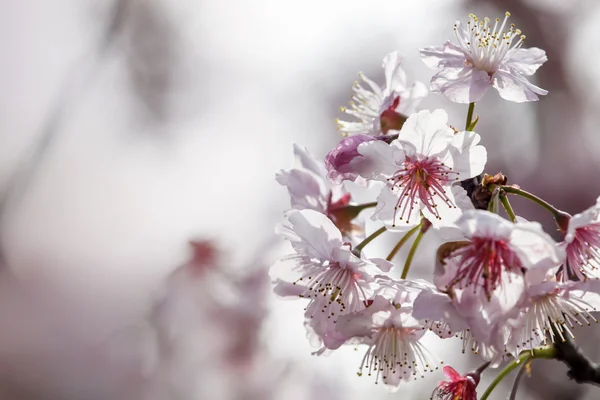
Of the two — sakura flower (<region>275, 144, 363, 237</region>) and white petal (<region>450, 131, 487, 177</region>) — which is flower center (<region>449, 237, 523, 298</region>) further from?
sakura flower (<region>275, 144, 363, 237</region>)

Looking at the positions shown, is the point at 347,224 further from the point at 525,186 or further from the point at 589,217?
the point at 525,186

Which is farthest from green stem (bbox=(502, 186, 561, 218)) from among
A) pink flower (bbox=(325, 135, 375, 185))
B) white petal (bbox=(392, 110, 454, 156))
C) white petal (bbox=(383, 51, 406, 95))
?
white petal (bbox=(383, 51, 406, 95))

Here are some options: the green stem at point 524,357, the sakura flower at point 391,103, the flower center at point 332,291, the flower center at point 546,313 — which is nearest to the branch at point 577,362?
the green stem at point 524,357

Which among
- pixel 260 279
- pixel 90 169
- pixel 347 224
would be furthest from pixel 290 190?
pixel 90 169

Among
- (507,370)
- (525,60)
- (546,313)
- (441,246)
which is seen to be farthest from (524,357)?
(525,60)

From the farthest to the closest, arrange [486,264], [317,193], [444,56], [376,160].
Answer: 1. [317,193]
2. [444,56]
3. [376,160]
4. [486,264]

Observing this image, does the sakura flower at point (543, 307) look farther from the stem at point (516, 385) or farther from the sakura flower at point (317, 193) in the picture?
the sakura flower at point (317, 193)

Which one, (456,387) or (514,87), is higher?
(514,87)

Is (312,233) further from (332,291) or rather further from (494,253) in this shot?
(494,253)
